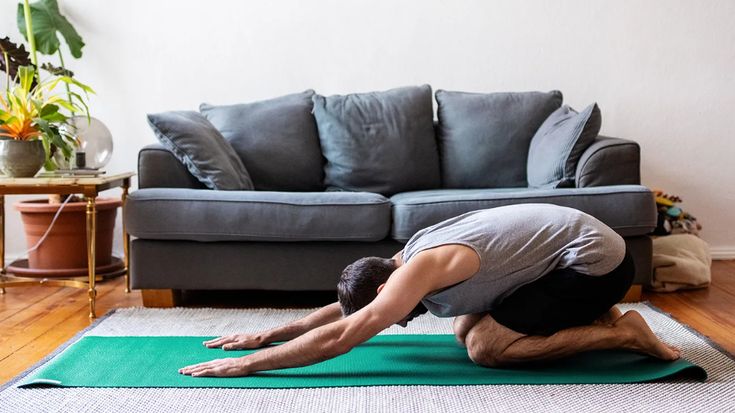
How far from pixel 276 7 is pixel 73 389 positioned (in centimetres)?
261

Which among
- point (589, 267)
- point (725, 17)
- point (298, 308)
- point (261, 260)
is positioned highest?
point (725, 17)

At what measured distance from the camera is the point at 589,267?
2305 millimetres

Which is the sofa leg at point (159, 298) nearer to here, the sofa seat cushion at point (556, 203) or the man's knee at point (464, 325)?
the sofa seat cushion at point (556, 203)

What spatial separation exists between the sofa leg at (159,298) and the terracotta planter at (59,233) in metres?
0.72

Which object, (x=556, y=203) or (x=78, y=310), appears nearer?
(x=556, y=203)

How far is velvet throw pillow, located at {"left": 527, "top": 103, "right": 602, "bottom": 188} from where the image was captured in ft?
11.6

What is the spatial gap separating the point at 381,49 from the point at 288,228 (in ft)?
4.96

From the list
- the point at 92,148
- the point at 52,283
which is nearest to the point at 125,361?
the point at 52,283

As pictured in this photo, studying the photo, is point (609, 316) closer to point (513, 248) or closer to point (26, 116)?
point (513, 248)

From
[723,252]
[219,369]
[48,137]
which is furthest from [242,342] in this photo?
[723,252]

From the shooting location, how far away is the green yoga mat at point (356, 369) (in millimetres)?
2303

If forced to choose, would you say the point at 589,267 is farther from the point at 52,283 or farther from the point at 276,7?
the point at 276,7

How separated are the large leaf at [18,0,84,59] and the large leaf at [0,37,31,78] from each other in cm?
17

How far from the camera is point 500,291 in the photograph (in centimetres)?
233
